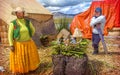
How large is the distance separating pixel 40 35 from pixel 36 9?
94 cm

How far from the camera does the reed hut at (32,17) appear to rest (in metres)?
8.59

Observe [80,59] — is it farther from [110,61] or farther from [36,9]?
[36,9]

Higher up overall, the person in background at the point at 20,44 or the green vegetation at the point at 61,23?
the green vegetation at the point at 61,23

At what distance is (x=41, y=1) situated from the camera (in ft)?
34.5

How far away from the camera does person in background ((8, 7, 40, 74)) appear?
20.2 ft

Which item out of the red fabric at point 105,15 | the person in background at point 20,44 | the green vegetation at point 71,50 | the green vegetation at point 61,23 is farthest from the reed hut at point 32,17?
the green vegetation at point 71,50

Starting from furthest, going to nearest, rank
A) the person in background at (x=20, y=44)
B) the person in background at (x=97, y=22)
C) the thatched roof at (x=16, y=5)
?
the thatched roof at (x=16, y=5)
the person in background at (x=97, y=22)
the person in background at (x=20, y=44)

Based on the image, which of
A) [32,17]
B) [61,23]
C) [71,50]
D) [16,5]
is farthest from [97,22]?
[61,23]

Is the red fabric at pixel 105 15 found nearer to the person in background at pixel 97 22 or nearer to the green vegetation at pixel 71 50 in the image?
the person in background at pixel 97 22

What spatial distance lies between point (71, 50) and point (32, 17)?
3.26 m

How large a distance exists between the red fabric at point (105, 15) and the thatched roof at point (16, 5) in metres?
1.70

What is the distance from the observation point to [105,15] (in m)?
10.9

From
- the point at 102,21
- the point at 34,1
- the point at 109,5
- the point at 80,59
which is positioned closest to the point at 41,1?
the point at 34,1

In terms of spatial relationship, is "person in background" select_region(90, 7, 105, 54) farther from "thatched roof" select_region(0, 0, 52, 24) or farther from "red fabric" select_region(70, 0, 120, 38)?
"red fabric" select_region(70, 0, 120, 38)
